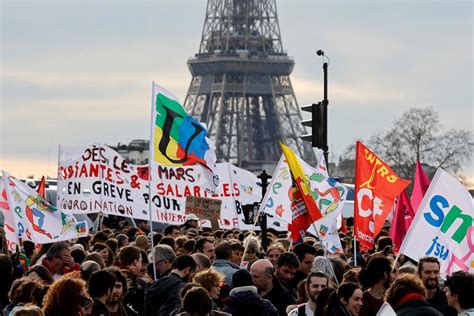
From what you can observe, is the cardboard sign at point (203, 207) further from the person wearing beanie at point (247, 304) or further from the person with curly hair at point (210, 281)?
the person wearing beanie at point (247, 304)

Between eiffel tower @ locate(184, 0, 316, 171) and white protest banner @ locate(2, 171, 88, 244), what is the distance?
99.9 m

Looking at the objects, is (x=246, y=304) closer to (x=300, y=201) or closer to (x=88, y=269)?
(x=88, y=269)

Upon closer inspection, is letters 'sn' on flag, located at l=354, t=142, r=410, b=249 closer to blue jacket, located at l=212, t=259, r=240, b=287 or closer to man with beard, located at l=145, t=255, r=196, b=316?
blue jacket, located at l=212, t=259, r=240, b=287

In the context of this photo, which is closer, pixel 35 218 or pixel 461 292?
pixel 461 292

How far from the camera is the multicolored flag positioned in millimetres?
17312

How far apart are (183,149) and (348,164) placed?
103 meters

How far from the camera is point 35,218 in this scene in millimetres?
18297

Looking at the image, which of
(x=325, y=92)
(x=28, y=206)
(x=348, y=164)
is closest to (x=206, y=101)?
(x=348, y=164)

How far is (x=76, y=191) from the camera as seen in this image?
26.3m

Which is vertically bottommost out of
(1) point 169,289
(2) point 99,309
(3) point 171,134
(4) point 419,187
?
(2) point 99,309

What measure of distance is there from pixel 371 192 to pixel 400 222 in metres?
1.20

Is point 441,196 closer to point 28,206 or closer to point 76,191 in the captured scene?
point 28,206

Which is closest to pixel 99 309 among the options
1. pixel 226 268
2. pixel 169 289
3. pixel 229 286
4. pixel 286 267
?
pixel 169 289

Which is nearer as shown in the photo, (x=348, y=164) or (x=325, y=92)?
(x=325, y=92)
